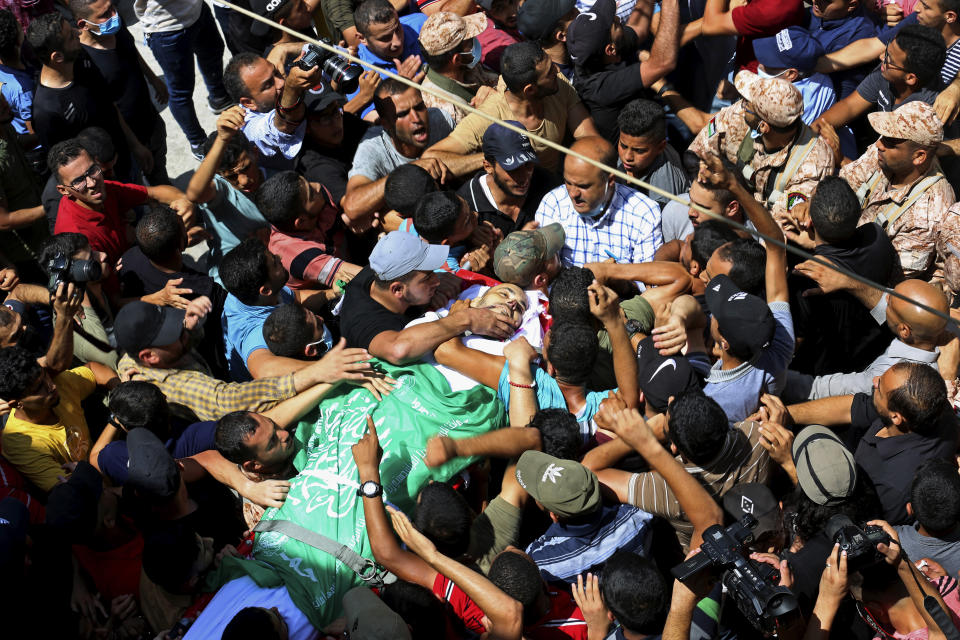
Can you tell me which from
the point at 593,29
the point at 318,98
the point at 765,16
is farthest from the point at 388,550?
the point at 765,16

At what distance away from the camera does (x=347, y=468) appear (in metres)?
3.87

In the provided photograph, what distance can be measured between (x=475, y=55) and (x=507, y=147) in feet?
4.91

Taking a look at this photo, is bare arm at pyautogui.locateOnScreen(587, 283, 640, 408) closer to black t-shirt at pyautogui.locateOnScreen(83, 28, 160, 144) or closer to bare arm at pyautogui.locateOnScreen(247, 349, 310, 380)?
bare arm at pyautogui.locateOnScreen(247, 349, 310, 380)

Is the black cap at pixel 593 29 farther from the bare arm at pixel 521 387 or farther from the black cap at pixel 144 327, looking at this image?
the black cap at pixel 144 327

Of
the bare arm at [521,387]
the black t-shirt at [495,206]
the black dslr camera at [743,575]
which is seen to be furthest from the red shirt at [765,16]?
the black dslr camera at [743,575]

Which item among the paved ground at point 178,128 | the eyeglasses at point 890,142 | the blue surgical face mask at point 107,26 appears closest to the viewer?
the eyeglasses at point 890,142

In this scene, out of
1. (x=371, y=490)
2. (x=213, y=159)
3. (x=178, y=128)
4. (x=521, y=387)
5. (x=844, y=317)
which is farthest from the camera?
(x=178, y=128)

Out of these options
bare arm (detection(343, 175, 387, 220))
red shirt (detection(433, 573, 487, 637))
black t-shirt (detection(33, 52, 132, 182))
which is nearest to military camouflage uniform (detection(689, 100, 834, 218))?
bare arm (detection(343, 175, 387, 220))

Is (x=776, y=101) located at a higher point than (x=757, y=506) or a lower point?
higher

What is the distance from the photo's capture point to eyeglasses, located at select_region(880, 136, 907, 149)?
4.65 meters

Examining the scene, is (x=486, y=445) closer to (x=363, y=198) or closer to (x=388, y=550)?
(x=388, y=550)

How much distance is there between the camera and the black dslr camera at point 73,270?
469 centimetres

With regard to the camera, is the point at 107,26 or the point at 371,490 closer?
the point at 371,490

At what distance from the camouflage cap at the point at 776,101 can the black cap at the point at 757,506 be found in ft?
7.14
